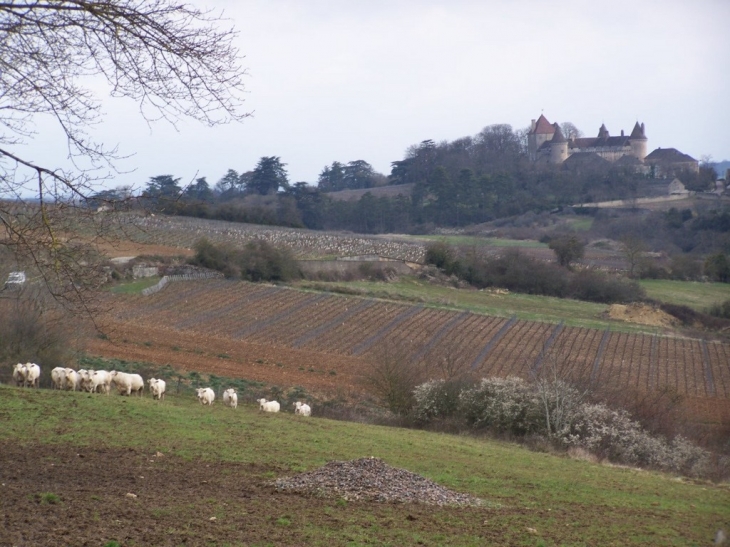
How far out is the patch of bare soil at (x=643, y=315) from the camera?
63719 mm

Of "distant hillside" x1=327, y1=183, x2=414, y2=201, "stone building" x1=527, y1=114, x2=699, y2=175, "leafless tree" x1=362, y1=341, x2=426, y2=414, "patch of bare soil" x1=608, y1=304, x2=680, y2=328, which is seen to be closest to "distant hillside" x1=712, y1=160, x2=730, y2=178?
"stone building" x1=527, y1=114, x2=699, y2=175

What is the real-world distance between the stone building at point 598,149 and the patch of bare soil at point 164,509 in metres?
159

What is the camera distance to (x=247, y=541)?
884 centimetres

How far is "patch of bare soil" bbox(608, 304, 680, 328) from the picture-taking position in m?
63.7

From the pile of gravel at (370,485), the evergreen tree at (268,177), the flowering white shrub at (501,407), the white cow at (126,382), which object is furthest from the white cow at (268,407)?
the evergreen tree at (268,177)

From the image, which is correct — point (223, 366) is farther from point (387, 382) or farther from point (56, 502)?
point (56, 502)

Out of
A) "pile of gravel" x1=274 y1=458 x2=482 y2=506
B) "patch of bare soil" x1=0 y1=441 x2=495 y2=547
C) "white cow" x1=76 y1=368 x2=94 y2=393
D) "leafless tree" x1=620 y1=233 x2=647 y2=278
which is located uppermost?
"leafless tree" x1=620 y1=233 x2=647 y2=278

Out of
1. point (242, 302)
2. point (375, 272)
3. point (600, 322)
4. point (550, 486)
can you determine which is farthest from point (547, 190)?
point (550, 486)

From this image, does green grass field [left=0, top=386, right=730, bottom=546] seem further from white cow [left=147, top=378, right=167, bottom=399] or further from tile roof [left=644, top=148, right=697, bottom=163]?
tile roof [left=644, top=148, right=697, bottom=163]

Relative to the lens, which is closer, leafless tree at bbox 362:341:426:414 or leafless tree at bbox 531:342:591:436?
leafless tree at bbox 531:342:591:436

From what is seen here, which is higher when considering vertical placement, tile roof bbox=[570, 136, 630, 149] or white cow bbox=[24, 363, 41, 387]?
tile roof bbox=[570, 136, 630, 149]

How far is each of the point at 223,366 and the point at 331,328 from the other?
15.0 meters

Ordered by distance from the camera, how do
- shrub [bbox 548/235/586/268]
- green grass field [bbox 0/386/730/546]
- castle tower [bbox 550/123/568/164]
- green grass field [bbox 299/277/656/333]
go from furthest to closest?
castle tower [bbox 550/123/568/164] < shrub [bbox 548/235/586/268] < green grass field [bbox 299/277/656/333] < green grass field [bbox 0/386/730/546]

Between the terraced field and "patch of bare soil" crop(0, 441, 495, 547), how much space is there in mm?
21987
